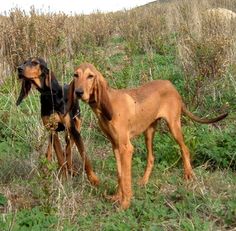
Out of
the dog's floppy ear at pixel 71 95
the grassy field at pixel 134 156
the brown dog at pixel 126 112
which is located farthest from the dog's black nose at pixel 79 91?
the grassy field at pixel 134 156

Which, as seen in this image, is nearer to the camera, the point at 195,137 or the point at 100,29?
the point at 195,137

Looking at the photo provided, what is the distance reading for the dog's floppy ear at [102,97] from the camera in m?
3.99

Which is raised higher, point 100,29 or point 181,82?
point 100,29

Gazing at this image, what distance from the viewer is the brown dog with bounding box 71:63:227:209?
12.9 ft

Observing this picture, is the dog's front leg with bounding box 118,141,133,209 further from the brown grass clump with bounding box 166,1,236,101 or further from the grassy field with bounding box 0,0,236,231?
the brown grass clump with bounding box 166,1,236,101

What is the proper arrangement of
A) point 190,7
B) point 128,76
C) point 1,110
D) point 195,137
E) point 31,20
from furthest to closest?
point 190,7 → point 31,20 → point 128,76 → point 1,110 → point 195,137

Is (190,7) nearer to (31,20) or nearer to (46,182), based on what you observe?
(31,20)

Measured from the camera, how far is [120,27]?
13.7 meters

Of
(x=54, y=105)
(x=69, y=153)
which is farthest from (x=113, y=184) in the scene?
(x=54, y=105)

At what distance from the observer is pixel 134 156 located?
5762mm

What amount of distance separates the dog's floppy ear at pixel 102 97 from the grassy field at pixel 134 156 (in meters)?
0.66

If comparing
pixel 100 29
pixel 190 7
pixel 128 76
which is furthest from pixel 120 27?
pixel 128 76

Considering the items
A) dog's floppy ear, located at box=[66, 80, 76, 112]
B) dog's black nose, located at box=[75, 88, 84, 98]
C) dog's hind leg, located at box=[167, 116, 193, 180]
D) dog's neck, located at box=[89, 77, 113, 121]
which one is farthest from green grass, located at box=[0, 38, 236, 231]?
dog's black nose, located at box=[75, 88, 84, 98]

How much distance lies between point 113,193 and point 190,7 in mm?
8750
